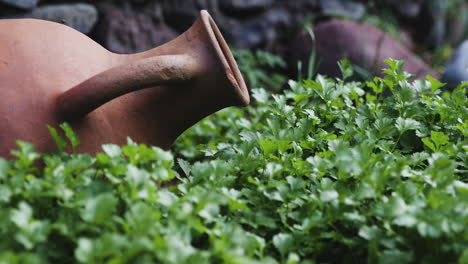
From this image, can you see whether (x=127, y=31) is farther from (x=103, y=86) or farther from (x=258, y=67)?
(x=103, y=86)

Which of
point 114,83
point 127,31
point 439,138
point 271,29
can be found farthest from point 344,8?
point 114,83

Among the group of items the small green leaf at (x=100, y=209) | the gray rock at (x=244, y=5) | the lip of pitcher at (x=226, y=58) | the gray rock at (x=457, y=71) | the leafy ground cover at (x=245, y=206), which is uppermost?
the lip of pitcher at (x=226, y=58)

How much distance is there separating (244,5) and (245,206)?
2.05m

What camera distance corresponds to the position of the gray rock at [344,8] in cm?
336

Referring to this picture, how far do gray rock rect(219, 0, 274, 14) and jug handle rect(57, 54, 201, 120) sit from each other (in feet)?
5.62

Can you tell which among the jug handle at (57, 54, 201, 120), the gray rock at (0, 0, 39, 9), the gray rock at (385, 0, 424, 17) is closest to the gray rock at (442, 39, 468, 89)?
the gray rock at (385, 0, 424, 17)

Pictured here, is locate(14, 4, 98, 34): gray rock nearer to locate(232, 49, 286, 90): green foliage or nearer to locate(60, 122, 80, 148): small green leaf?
locate(232, 49, 286, 90): green foliage

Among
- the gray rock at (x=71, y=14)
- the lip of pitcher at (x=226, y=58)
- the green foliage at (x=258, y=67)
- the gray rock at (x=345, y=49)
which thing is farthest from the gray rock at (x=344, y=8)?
the lip of pitcher at (x=226, y=58)

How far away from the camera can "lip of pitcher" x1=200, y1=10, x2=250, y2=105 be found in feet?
4.06

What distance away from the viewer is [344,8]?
11.3 ft

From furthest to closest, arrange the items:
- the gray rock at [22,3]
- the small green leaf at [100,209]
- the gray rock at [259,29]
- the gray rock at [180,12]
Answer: the gray rock at [259,29] → the gray rock at [180,12] → the gray rock at [22,3] → the small green leaf at [100,209]

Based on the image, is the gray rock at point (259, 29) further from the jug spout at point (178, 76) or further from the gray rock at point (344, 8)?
the jug spout at point (178, 76)

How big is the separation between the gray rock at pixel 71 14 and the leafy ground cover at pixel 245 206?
112cm

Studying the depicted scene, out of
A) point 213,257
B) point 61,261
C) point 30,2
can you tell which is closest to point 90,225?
point 61,261
